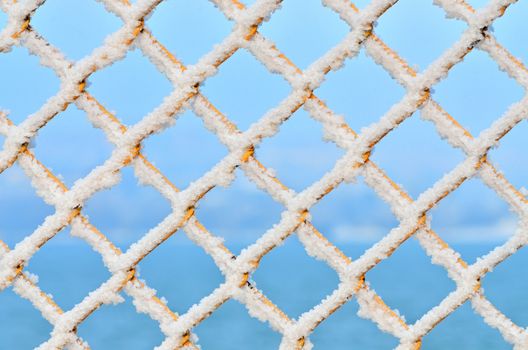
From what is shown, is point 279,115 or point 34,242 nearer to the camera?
point 279,115

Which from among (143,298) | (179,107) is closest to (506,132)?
(179,107)

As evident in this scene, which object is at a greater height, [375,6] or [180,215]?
[375,6]

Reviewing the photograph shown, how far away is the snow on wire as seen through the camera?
1.55 meters

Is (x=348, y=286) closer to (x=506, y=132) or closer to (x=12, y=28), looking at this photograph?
(x=506, y=132)

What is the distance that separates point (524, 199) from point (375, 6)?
417 mm

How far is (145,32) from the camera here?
5.27ft

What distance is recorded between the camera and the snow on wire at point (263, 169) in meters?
1.55

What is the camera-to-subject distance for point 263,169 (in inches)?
62.4

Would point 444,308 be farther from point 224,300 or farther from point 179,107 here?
point 179,107

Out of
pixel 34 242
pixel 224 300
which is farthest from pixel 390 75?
pixel 34 242

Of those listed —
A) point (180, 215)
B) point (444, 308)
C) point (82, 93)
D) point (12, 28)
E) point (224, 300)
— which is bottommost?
point (444, 308)

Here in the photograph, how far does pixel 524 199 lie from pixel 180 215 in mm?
596

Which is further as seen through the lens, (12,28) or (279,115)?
(12,28)

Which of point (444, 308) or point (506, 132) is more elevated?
point (506, 132)
